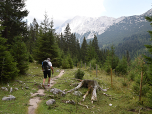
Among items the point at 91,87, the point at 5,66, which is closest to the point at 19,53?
the point at 5,66

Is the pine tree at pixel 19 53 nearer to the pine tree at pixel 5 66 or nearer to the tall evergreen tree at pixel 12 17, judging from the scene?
the pine tree at pixel 5 66

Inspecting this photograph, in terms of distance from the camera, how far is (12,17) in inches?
598

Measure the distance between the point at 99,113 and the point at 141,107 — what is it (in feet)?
7.78

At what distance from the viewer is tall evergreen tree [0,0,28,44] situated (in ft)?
45.7

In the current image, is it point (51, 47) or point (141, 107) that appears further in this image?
point (51, 47)

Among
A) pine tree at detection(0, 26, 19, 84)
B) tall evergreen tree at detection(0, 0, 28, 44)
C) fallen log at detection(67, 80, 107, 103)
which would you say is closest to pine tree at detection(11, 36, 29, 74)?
pine tree at detection(0, 26, 19, 84)

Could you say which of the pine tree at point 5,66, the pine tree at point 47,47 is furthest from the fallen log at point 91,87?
the pine tree at point 47,47

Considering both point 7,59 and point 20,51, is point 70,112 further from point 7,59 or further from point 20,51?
point 20,51

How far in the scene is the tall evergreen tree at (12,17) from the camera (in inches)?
548

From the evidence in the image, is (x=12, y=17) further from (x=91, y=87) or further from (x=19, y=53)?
(x=91, y=87)

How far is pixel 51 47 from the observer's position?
19.3 meters

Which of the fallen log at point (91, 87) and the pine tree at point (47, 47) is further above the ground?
the pine tree at point (47, 47)

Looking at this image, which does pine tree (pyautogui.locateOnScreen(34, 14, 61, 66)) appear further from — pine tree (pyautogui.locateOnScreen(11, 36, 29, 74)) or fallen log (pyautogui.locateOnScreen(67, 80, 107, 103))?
fallen log (pyautogui.locateOnScreen(67, 80, 107, 103))

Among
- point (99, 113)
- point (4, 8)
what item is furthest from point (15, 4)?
point (99, 113)
